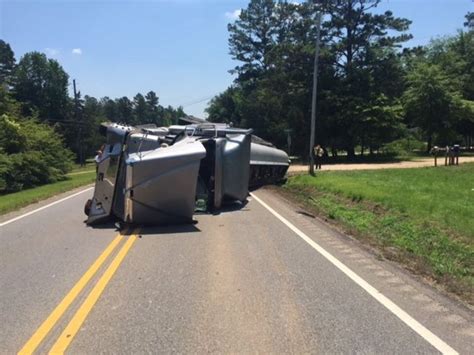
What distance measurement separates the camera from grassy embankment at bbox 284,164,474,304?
7984 mm

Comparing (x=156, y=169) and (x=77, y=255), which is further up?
(x=156, y=169)

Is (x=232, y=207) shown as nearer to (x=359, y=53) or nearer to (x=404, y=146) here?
(x=359, y=53)

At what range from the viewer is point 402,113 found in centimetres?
4566

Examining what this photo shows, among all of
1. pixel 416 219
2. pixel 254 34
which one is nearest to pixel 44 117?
pixel 254 34

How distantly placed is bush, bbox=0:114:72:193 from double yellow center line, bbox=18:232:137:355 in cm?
2260

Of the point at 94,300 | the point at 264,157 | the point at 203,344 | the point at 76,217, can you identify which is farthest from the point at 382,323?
the point at 264,157

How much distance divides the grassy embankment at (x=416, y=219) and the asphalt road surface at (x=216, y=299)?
0.60m

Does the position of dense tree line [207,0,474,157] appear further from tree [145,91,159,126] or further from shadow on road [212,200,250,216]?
tree [145,91,159,126]

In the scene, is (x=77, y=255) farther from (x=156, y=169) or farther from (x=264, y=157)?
(x=264, y=157)

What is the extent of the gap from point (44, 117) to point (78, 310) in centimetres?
10475

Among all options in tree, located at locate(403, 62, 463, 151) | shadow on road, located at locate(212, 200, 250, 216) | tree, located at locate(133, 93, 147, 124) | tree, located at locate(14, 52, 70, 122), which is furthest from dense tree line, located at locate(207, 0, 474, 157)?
tree, located at locate(133, 93, 147, 124)

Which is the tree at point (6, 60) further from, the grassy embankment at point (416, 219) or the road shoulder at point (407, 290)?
the road shoulder at point (407, 290)

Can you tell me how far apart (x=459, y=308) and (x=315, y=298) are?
1606mm

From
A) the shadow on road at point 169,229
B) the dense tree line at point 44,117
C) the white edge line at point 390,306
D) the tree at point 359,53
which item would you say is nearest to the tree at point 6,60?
the dense tree line at point 44,117
